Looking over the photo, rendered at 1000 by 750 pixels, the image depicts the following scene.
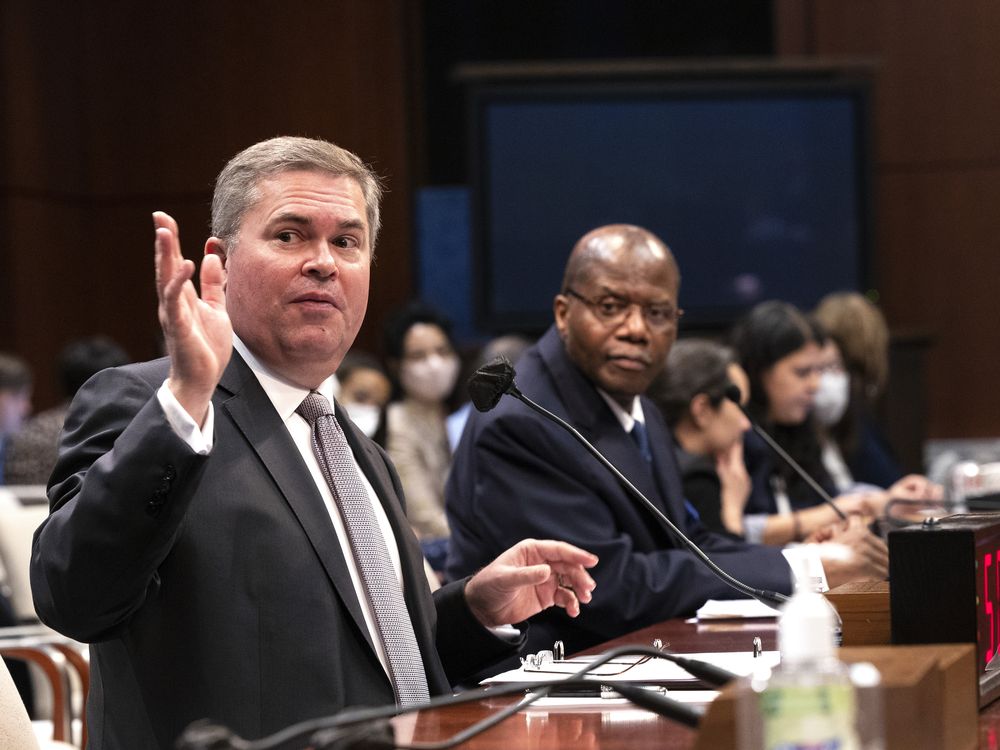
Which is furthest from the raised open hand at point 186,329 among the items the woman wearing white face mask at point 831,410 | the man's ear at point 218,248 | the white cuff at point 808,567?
the woman wearing white face mask at point 831,410

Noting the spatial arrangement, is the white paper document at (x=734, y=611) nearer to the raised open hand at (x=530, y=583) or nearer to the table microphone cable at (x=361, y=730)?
the raised open hand at (x=530, y=583)

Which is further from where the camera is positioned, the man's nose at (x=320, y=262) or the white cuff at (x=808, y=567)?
the man's nose at (x=320, y=262)

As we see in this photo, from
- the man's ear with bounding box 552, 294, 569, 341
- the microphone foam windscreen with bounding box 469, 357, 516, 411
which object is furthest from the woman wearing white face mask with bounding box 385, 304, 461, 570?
the microphone foam windscreen with bounding box 469, 357, 516, 411

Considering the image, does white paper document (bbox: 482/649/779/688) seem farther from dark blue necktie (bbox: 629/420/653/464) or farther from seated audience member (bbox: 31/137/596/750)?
dark blue necktie (bbox: 629/420/653/464)

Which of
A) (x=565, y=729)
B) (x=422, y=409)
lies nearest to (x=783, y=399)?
(x=422, y=409)

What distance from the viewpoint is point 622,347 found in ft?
10.2

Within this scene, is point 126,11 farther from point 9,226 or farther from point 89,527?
point 89,527

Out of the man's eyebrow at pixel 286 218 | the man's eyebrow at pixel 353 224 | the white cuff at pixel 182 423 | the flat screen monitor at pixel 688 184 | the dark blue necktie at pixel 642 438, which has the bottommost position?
the dark blue necktie at pixel 642 438

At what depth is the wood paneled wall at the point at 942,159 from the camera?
8008 millimetres

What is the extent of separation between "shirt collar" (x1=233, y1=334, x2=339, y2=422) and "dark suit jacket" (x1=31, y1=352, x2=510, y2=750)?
0.17ft

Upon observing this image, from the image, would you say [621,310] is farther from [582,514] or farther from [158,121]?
[158,121]

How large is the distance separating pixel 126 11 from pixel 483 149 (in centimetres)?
234

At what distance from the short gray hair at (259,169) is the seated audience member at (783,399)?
2.72 meters

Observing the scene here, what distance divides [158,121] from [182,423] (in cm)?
720
